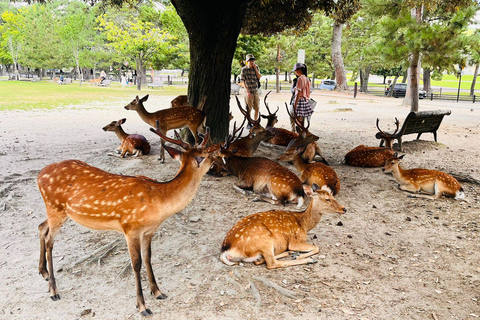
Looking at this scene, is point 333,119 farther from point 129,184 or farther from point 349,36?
point 349,36

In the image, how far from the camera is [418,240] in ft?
12.6

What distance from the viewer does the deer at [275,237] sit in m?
3.16

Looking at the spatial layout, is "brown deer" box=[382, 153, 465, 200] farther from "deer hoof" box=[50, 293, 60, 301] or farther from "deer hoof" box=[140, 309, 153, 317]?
"deer hoof" box=[50, 293, 60, 301]

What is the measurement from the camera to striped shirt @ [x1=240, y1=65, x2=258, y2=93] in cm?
925

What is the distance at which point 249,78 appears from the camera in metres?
9.31

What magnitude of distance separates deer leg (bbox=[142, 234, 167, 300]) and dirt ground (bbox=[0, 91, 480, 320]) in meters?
0.06

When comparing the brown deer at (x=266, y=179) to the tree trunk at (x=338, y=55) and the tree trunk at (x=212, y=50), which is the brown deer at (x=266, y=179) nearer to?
the tree trunk at (x=212, y=50)

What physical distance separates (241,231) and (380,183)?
3154 mm

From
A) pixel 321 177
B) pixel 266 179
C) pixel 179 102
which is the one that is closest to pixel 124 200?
pixel 266 179

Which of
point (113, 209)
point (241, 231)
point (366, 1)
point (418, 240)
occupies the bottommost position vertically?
point (418, 240)

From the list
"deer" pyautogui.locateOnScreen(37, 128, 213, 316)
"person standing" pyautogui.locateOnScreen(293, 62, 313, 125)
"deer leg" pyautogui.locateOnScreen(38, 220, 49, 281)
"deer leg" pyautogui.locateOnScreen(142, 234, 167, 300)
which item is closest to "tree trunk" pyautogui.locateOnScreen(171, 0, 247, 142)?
"person standing" pyautogui.locateOnScreen(293, 62, 313, 125)

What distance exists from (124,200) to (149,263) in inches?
19.3

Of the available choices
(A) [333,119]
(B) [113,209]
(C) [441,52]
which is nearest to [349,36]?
(A) [333,119]

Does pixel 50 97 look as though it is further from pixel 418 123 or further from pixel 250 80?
pixel 418 123
